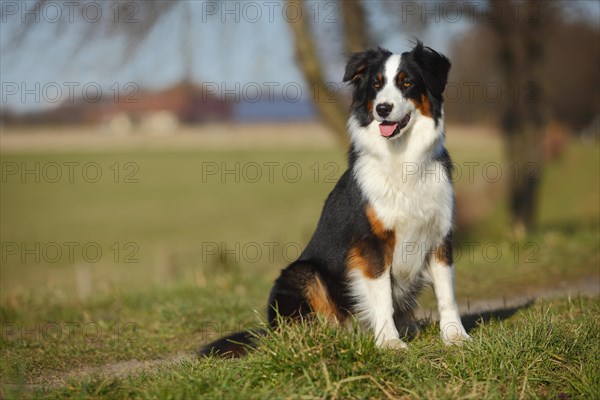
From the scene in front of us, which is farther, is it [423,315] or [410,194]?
[423,315]

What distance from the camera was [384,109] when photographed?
4.62m

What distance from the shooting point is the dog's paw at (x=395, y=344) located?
4.54m

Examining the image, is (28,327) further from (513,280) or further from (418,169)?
(513,280)

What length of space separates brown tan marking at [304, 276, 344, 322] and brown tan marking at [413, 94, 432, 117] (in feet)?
4.66

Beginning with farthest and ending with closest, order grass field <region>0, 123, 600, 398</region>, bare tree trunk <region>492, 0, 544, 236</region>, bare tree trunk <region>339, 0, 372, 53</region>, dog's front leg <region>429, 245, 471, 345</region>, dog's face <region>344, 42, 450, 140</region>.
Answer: bare tree trunk <region>492, 0, 544, 236</region>
bare tree trunk <region>339, 0, 372, 53</region>
dog's front leg <region>429, 245, 471, 345</region>
dog's face <region>344, 42, 450, 140</region>
grass field <region>0, 123, 600, 398</region>

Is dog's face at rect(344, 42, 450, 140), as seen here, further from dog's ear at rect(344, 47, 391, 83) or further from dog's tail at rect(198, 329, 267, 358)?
dog's tail at rect(198, 329, 267, 358)

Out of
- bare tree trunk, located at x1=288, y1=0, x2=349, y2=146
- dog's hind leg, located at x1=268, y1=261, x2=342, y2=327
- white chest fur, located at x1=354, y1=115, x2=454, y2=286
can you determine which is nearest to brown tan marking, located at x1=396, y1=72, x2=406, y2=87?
white chest fur, located at x1=354, y1=115, x2=454, y2=286

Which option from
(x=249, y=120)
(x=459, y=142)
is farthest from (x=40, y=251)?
(x=249, y=120)

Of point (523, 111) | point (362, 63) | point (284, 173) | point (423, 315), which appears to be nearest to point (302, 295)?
point (362, 63)

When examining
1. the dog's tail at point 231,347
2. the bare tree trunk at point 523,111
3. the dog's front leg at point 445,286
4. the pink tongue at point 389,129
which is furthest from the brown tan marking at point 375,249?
the bare tree trunk at point 523,111

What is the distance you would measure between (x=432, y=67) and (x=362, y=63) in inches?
19.8

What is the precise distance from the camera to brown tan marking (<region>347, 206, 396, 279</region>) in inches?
188

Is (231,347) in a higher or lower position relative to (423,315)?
higher

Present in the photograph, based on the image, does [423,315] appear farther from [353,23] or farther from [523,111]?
[523,111]
